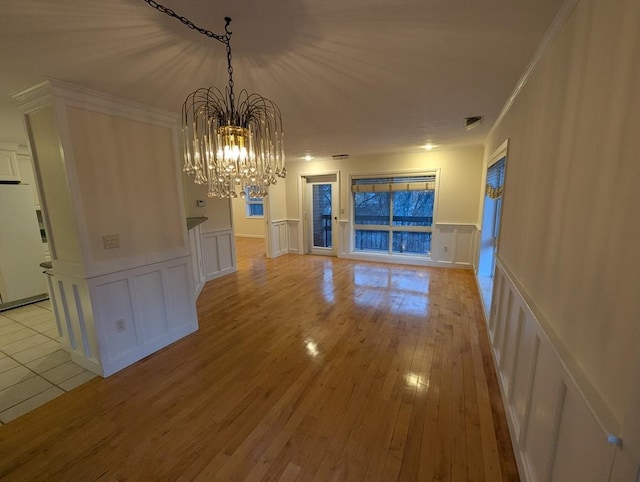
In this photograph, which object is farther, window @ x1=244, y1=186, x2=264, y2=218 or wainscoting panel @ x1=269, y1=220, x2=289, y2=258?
window @ x1=244, y1=186, x2=264, y2=218

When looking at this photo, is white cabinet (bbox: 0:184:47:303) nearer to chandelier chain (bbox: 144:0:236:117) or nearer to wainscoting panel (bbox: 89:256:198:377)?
wainscoting panel (bbox: 89:256:198:377)

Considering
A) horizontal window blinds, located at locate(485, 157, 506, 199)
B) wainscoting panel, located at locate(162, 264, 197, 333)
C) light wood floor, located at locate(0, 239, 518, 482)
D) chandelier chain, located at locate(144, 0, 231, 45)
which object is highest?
chandelier chain, located at locate(144, 0, 231, 45)

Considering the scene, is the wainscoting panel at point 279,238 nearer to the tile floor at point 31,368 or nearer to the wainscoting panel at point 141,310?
the wainscoting panel at point 141,310

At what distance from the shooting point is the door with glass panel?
6.32m

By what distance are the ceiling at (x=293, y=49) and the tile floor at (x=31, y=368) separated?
228 centimetres

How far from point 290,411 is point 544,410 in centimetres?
145

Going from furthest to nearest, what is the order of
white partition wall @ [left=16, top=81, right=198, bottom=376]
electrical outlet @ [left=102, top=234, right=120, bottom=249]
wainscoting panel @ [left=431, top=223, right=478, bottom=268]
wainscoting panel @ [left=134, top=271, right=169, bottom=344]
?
1. wainscoting panel @ [left=431, top=223, right=478, bottom=268]
2. wainscoting panel @ [left=134, top=271, right=169, bottom=344]
3. electrical outlet @ [left=102, top=234, right=120, bottom=249]
4. white partition wall @ [left=16, top=81, right=198, bottom=376]

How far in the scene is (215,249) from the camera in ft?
15.8

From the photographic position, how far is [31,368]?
7.69 ft

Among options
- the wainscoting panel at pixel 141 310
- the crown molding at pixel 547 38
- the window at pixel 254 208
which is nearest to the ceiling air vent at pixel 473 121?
the crown molding at pixel 547 38

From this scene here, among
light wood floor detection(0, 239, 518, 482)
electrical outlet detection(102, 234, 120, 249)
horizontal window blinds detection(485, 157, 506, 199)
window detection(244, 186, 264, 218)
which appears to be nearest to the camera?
light wood floor detection(0, 239, 518, 482)

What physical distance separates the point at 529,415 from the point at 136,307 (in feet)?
9.81

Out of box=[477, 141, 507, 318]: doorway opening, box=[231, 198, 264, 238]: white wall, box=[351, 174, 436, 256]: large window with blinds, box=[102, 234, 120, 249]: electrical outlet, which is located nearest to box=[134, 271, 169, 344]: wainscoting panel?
box=[102, 234, 120, 249]: electrical outlet

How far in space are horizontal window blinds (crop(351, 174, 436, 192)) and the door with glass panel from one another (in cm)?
71
